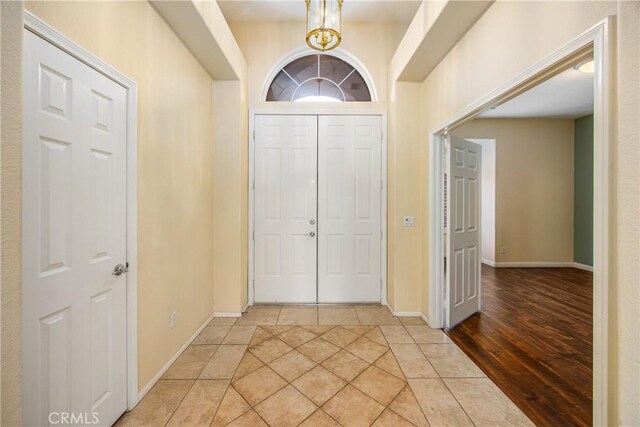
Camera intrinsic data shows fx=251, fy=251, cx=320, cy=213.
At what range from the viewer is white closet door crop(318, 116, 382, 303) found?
3.07m

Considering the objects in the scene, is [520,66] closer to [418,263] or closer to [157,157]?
[418,263]

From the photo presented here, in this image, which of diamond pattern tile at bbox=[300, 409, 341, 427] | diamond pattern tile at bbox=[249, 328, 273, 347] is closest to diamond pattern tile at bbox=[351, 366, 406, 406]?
diamond pattern tile at bbox=[300, 409, 341, 427]

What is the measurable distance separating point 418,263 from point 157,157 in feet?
8.73

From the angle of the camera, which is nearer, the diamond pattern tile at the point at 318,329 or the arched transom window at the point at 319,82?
the diamond pattern tile at the point at 318,329

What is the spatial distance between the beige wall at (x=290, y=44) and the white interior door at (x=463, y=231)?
1213mm

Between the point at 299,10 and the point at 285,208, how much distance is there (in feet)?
7.48

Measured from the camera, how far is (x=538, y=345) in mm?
2203

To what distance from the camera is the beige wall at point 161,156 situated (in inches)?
53.6

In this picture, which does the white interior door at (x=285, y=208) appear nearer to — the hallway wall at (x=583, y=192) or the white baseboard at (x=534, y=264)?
the white baseboard at (x=534, y=264)

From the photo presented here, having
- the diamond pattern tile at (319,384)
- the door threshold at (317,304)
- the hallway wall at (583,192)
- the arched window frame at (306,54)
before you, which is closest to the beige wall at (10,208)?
the diamond pattern tile at (319,384)

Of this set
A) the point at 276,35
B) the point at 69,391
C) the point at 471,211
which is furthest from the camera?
the point at 276,35

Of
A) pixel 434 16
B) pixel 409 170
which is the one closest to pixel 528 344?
pixel 409 170

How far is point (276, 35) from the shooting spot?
3.06 m

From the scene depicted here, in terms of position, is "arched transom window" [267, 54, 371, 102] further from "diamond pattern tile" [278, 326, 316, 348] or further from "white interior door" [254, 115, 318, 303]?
"diamond pattern tile" [278, 326, 316, 348]
